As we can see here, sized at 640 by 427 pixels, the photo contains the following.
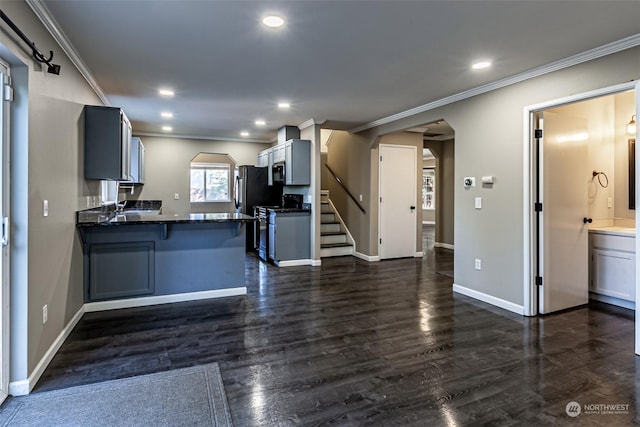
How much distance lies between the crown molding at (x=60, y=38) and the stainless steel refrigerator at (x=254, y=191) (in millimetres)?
3568

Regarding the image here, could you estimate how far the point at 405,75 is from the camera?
145 inches

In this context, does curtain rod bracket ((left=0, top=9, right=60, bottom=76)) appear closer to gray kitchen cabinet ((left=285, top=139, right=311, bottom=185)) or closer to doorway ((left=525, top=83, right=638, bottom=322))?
gray kitchen cabinet ((left=285, top=139, right=311, bottom=185))

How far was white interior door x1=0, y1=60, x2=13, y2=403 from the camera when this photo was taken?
208cm

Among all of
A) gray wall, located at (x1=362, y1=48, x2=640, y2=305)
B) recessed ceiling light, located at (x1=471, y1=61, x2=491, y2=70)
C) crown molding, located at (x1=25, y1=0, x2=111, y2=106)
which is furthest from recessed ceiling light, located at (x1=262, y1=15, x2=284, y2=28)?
gray wall, located at (x1=362, y1=48, x2=640, y2=305)

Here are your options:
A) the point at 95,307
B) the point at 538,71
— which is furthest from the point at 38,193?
the point at 538,71

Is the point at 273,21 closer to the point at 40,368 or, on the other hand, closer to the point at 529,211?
the point at 40,368

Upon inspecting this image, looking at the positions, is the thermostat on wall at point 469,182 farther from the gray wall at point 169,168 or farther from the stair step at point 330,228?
the gray wall at point 169,168

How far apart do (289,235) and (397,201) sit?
2.19 m

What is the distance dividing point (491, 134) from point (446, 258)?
3368mm

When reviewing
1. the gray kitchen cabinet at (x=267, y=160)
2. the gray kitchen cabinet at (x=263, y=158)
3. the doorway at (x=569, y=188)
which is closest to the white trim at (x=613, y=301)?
the doorway at (x=569, y=188)

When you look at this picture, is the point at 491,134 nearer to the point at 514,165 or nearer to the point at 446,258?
the point at 514,165

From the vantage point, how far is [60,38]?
9.10 ft

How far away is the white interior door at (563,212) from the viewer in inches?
143

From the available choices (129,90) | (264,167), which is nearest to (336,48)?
(129,90)
